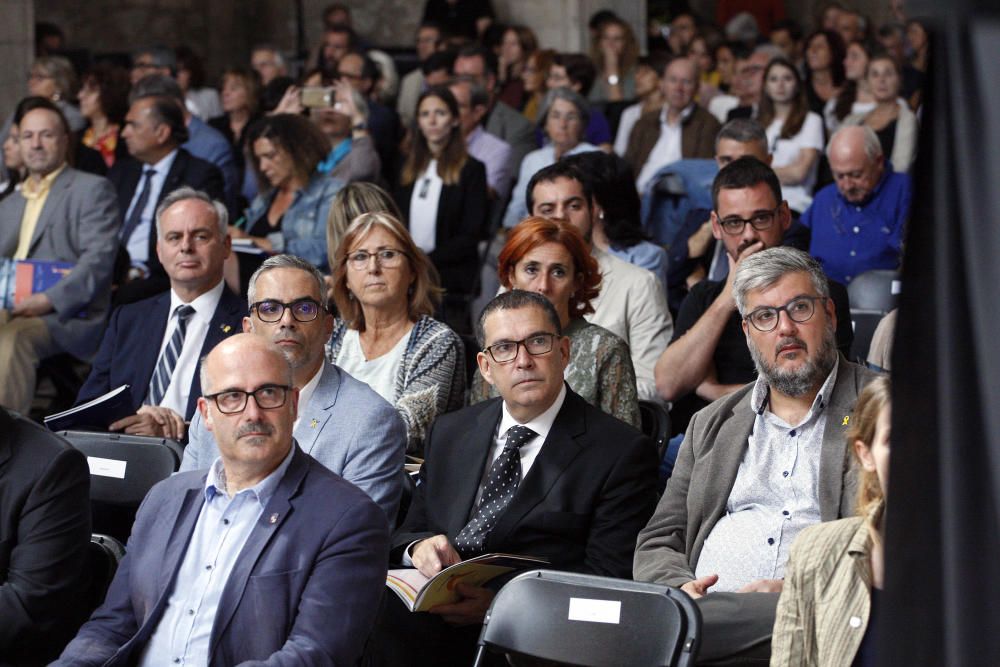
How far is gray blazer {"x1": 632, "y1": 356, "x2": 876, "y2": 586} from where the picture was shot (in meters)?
3.35

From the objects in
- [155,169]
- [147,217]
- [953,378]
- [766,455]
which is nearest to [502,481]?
[766,455]

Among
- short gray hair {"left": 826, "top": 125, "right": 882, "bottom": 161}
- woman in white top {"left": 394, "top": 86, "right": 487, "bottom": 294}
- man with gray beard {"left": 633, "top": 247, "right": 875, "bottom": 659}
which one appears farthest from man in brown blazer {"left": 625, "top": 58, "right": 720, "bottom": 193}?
man with gray beard {"left": 633, "top": 247, "right": 875, "bottom": 659}

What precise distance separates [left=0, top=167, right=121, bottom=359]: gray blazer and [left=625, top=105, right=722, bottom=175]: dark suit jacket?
3.16 m

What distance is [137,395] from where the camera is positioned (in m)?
5.07

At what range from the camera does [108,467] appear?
411 centimetres

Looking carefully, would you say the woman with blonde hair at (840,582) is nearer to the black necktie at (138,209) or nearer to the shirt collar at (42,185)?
the shirt collar at (42,185)

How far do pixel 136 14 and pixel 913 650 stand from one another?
13704mm

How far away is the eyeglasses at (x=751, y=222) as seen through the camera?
182 inches

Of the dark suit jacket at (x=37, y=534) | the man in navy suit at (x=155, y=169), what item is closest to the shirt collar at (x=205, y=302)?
the dark suit jacket at (x=37, y=534)

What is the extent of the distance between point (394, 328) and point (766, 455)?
Answer: 1698mm

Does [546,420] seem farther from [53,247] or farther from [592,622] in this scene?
[53,247]

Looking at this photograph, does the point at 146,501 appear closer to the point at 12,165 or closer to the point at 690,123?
Answer: the point at 12,165

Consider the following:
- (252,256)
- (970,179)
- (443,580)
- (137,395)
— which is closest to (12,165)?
(252,256)

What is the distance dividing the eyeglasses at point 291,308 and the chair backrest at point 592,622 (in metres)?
1.43
